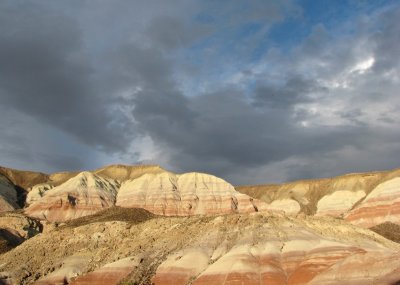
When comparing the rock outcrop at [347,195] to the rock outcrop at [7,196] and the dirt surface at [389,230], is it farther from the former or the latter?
the rock outcrop at [7,196]

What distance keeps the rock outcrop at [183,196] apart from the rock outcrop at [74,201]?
5.05 meters

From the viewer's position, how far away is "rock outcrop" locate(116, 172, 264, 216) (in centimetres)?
12762

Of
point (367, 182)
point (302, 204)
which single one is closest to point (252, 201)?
point (302, 204)

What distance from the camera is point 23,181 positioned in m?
167

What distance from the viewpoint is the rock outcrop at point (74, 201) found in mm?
122188

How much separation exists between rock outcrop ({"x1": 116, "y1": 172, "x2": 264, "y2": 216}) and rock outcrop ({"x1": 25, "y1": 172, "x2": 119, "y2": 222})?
5046 millimetres

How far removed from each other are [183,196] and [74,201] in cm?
2681

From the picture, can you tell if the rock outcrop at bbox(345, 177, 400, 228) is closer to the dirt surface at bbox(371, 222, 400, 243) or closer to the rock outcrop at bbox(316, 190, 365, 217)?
the dirt surface at bbox(371, 222, 400, 243)

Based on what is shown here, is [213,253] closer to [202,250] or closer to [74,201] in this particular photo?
[202,250]

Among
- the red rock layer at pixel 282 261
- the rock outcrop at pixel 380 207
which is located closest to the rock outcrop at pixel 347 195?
the rock outcrop at pixel 380 207

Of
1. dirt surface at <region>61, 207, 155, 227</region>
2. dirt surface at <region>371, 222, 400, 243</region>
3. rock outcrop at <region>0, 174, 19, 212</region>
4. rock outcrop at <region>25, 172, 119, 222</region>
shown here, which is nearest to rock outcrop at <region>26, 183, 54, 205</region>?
rock outcrop at <region>0, 174, 19, 212</region>

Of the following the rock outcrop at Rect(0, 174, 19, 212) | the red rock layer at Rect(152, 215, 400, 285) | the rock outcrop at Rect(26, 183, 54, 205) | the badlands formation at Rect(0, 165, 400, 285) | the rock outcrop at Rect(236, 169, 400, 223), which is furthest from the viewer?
the rock outcrop at Rect(26, 183, 54, 205)

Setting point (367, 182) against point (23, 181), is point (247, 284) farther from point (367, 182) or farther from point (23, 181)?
point (23, 181)

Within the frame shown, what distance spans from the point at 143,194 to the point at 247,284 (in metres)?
85.9
